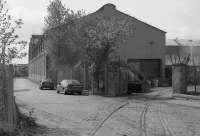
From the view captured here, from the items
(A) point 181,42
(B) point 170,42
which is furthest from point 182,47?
(A) point 181,42

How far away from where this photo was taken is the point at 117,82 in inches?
1359

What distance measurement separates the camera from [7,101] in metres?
10.5

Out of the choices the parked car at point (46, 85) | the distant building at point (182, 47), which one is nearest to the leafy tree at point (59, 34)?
the parked car at point (46, 85)

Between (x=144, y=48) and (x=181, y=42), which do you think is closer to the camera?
(x=144, y=48)

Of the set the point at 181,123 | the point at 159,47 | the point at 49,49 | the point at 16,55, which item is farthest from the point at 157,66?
the point at 16,55

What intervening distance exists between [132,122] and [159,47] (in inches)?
1809

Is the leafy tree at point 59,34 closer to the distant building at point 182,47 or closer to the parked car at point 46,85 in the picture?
the parked car at point 46,85

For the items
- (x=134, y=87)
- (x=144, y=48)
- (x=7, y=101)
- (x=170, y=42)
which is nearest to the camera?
(x=7, y=101)

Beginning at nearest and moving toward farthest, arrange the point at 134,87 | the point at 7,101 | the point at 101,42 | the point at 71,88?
1. the point at 7,101
2. the point at 101,42
3. the point at 71,88
4. the point at 134,87

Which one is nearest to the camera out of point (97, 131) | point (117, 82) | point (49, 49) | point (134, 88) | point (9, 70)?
point (9, 70)

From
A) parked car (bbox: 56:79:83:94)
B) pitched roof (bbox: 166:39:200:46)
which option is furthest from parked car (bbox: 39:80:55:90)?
pitched roof (bbox: 166:39:200:46)

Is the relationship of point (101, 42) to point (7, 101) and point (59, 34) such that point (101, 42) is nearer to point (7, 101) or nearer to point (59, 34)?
point (59, 34)

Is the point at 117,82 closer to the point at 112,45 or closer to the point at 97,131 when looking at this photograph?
the point at 112,45

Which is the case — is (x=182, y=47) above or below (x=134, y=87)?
above
